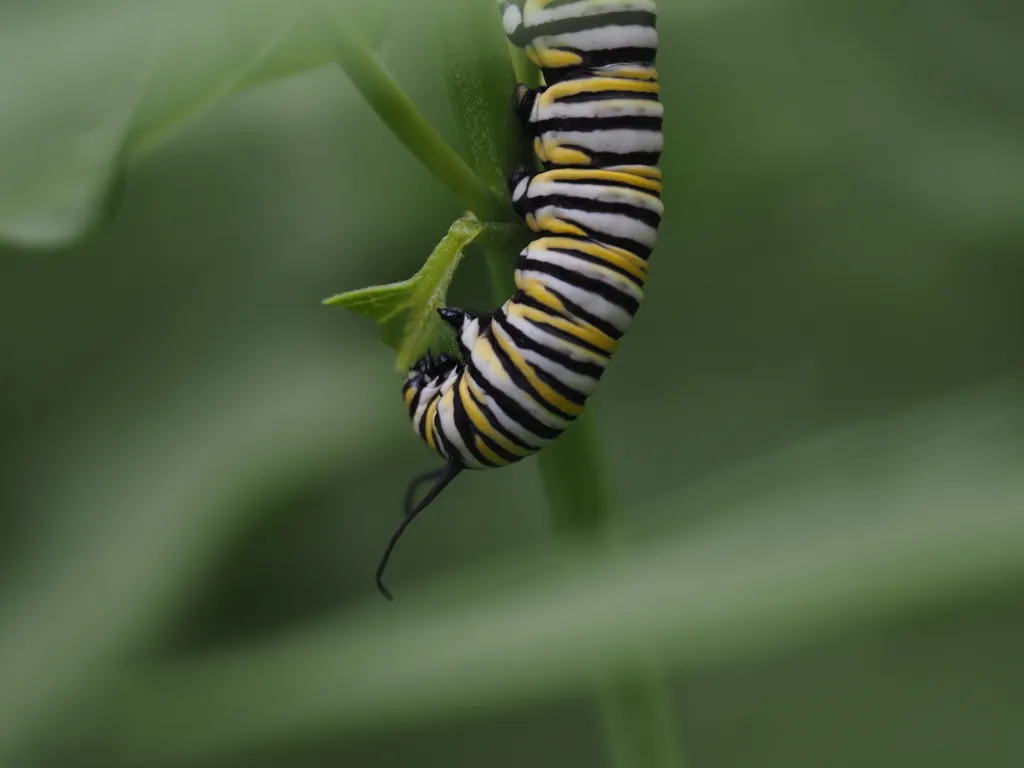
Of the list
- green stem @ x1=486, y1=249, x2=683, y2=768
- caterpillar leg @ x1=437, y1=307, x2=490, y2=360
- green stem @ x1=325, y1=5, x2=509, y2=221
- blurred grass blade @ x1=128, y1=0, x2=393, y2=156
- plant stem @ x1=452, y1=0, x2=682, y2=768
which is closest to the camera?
blurred grass blade @ x1=128, y1=0, x2=393, y2=156

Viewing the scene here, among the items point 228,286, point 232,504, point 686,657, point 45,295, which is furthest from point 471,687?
point 45,295

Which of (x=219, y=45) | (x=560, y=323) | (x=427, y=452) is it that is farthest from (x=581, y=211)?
(x=427, y=452)

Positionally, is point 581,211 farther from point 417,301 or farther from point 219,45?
point 219,45

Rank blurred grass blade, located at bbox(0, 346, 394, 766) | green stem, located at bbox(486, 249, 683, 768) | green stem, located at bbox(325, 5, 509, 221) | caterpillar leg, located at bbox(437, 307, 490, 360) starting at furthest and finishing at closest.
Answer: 1. blurred grass blade, located at bbox(0, 346, 394, 766)
2. caterpillar leg, located at bbox(437, 307, 490, 360)
3. green stem, located at bbox(486, 249, 683, 768)
4. green stem, located at bbox(325, 5, 509, 221)

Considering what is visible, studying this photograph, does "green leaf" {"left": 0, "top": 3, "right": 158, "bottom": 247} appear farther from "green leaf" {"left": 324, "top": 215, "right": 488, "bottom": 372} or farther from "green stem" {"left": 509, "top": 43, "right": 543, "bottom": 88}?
"green stem" {"left": 509, "top": 43, "right": 543, "bottom": 88}

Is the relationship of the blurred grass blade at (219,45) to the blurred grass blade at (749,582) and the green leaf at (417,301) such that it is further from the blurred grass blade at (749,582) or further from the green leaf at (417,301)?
the blurred grass blade at (749,582)

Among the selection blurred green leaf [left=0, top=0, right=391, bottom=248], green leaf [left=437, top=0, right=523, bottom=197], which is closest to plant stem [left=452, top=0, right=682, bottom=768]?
green leaf [left=437, top=0, right=523, bottom=197]
